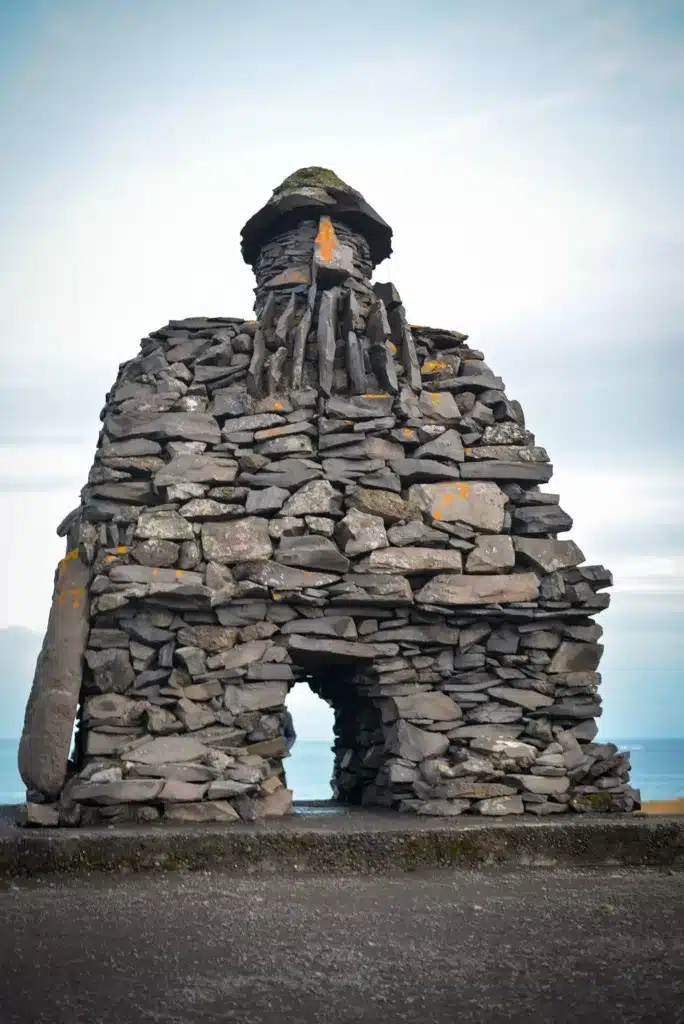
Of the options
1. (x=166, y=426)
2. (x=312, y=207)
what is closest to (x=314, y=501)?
(x=166, y=426)

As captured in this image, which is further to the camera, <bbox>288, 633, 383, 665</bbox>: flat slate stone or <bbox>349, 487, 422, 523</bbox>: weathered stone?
<bbox>349, 487, 422, 523</bbox>: weathered stone

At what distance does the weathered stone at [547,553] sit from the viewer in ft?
26.0

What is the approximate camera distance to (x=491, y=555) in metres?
7.90

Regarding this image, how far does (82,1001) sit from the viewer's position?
3.58 meters

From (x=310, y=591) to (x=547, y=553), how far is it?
7.03ft

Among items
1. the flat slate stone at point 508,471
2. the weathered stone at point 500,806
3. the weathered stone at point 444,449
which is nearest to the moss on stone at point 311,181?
the weathered stone at point 444,449

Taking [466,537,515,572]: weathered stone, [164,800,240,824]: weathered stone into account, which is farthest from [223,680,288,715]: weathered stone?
[466,537,515,572]: weathered stone

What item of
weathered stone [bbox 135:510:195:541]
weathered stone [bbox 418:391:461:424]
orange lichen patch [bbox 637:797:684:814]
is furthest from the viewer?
orange lichen patch [bbox 637:797:684:814]

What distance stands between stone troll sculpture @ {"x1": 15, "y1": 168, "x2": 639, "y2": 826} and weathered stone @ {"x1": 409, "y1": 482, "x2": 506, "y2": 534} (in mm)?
21

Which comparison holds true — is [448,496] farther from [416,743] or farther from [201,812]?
[201,812]

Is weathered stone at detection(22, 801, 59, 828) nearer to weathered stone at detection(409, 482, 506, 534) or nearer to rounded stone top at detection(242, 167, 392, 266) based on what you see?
weathered stone at detection(409, 482, 506, 534)

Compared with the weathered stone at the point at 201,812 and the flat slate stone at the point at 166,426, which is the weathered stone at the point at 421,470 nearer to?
the flat slate stone at the point at 166,426

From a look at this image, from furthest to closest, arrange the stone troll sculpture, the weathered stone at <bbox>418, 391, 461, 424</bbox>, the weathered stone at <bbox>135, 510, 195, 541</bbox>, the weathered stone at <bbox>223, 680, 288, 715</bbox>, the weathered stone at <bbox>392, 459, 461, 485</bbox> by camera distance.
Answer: the weathered stone at <bbox>418, 391, 461, 424</bbox>, the weathered stone at <bbox>392, 459, 461, 485</bbox>, the weathered stone at <bbox>135, 510, 195, 541</bbox>, the weathered stone at <bbox>223, 680, 288, 715</bbox>, the stone troll sculpture

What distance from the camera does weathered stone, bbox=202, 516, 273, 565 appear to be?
24.6ft
